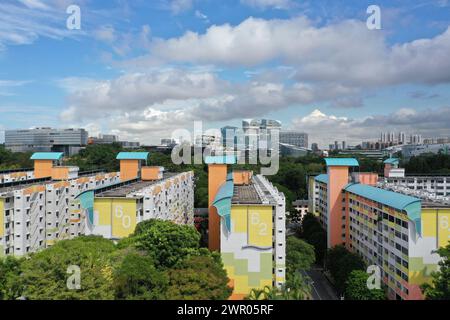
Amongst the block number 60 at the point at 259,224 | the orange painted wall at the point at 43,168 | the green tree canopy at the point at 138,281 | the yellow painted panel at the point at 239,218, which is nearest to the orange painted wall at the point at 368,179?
the block number 60 at the point at 259,224

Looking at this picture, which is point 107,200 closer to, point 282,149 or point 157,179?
point 157,179

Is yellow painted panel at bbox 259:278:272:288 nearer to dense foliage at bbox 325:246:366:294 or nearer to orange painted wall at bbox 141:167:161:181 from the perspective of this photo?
dense foliage at bbox 325:246:366:294

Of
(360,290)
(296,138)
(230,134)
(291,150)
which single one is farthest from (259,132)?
(360,290)

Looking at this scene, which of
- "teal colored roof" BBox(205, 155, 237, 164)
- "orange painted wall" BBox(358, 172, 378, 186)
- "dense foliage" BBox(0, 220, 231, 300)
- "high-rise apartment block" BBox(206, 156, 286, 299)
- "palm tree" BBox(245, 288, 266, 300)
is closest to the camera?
"dense foliage" BBox(0, 220, 231, 300)

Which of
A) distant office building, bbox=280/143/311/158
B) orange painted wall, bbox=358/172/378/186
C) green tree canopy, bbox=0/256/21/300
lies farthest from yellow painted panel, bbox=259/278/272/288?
distant office building, bbox=280/143/311/158

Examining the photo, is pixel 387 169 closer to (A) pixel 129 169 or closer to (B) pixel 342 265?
(B) pixel 342 265
